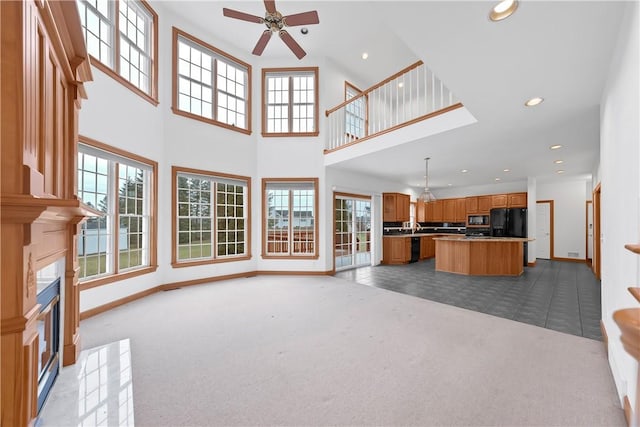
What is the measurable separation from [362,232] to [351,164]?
2213 mm

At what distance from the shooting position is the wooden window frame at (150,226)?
3.43 metres

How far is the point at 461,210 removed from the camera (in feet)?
31.6

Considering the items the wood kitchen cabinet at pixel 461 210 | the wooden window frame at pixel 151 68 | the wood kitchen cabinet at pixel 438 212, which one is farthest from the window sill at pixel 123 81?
the wood kitchen cabinet at pixel 461 210

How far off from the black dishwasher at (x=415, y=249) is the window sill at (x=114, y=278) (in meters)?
6.78

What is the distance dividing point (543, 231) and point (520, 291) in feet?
18.1

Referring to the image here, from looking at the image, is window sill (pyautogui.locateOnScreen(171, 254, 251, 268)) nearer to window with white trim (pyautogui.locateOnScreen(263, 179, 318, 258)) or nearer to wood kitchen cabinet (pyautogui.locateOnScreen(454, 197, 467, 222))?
window with white trim (pyautogui.locateOnScreen(263, 179, 318, 258))

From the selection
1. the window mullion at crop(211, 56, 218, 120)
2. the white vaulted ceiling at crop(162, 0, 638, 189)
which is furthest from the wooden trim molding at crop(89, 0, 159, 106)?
the window mullion at crop(211, 56, 218, 120)

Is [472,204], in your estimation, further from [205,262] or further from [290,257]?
[205,262]

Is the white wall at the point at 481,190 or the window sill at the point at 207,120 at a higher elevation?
the window sill at the point at 207,120

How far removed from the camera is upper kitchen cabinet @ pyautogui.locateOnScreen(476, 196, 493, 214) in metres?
8.92

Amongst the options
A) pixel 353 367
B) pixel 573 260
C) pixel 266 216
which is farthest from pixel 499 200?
pixel 353 367

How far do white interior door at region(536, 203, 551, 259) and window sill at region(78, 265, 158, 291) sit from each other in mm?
10919

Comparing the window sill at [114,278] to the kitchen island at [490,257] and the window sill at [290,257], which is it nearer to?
the window sill at [290,257]

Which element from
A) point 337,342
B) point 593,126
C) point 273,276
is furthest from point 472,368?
point 273,276
